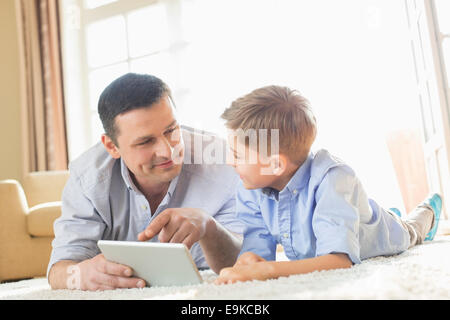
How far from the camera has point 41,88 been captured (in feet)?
13.7

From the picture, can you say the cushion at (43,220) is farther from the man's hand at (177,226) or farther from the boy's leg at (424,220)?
the boy's leg at (424,220)

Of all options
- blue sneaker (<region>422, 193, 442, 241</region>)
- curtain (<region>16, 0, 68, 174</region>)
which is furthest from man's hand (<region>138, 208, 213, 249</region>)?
curtain (<region>16, 0, 68, 174</region>)

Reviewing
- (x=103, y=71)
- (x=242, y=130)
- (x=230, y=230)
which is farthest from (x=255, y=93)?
(x=103, y=71)

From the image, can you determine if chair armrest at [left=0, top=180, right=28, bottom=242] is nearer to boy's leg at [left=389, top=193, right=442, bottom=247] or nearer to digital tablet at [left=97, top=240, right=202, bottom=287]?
digital tablet at [left=97, top=240, right=202, bottom=287]

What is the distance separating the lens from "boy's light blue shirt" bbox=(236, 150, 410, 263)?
111 centimetres

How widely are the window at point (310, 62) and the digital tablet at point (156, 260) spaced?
93.1 inches

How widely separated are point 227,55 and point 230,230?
90.9 inches

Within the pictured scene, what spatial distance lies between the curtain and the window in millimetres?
785

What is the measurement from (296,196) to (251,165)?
0.15 m

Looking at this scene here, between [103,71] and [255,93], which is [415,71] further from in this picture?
[103,71]

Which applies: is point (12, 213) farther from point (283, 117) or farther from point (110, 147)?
point (283, 117)

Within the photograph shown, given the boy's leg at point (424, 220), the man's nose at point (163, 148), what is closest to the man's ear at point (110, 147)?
the man's nose at point (163, 148)
